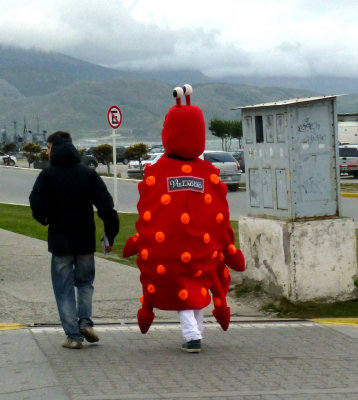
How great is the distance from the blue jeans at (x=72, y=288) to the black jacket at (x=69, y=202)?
0.11 meters

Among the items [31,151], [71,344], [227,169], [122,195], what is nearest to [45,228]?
[71,344]

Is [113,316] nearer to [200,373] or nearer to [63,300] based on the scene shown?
[63,300]

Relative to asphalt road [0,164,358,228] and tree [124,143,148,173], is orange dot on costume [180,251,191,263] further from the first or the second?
tree [124,143,148,173]

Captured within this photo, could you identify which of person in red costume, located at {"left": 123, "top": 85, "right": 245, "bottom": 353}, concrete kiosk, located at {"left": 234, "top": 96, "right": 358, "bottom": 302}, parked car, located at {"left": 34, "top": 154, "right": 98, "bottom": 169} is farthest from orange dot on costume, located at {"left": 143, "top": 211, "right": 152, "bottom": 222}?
parked car, located at {"left": 34, "top": 154, "right": 98, "bottom": 169}

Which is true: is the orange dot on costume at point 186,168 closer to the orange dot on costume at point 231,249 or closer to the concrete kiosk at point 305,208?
the orange dot on costume at point 231,249

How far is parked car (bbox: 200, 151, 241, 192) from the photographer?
108 ft

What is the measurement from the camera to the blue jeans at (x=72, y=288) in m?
7.61

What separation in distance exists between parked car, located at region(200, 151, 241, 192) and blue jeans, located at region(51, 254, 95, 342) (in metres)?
24.9

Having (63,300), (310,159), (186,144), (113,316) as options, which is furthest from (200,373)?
(310,159)

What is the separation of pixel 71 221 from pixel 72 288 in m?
0.55

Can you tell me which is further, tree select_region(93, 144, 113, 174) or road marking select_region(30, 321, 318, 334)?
tree select_region(93, 144, 113, 174)

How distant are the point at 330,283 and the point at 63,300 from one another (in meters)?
3.21

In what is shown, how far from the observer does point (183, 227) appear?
739 centimetres

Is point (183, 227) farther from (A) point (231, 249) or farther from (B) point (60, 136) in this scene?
(B) point (60, 136)
